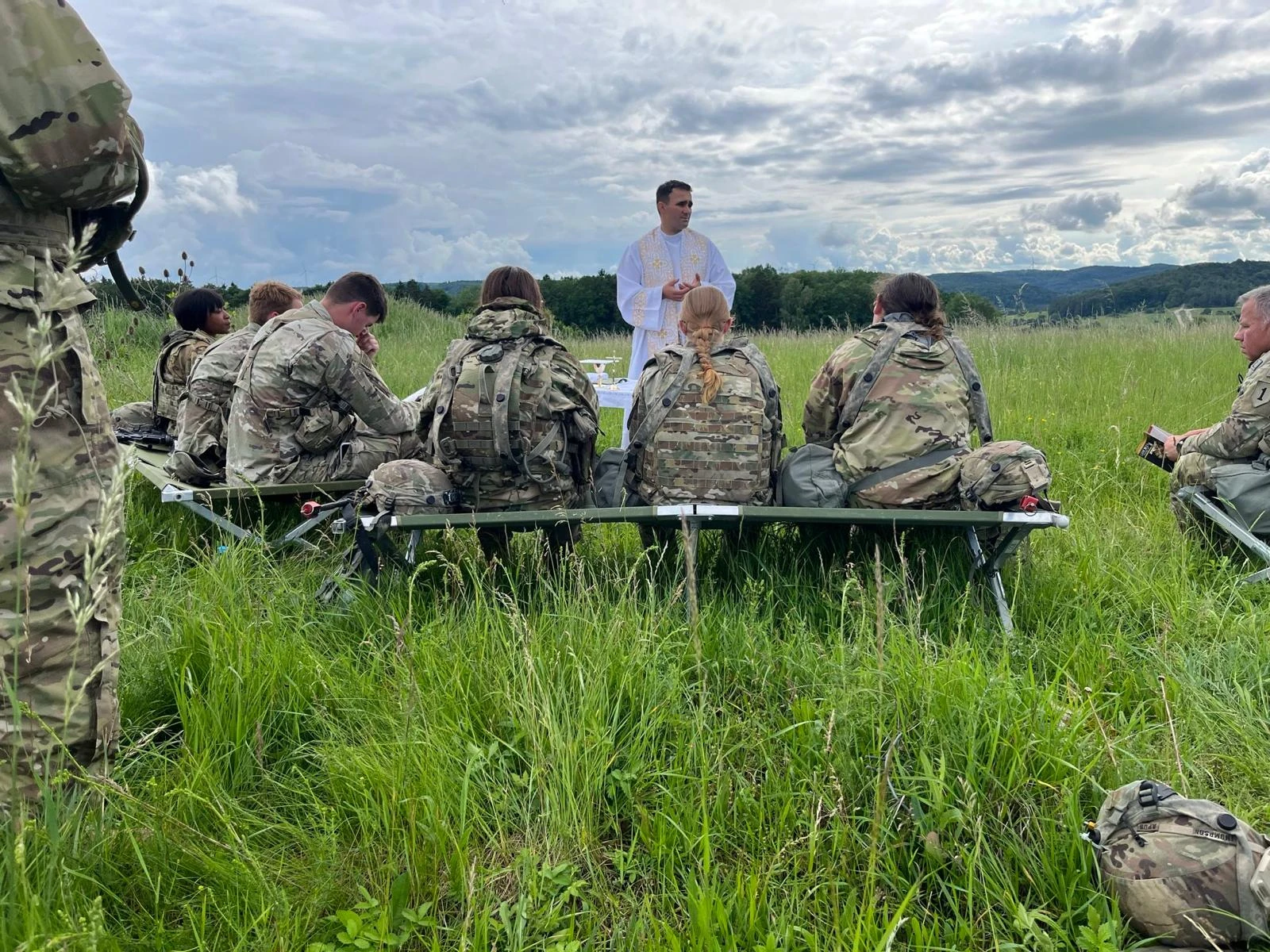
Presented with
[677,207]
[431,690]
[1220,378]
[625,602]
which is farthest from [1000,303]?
[431,690]

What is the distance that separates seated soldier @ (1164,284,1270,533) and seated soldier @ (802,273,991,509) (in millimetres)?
1120

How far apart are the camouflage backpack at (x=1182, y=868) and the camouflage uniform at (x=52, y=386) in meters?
2.30

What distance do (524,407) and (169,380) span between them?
3780 mm

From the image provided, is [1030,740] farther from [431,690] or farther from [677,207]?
[677,207]

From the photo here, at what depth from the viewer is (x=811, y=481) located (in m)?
4.01

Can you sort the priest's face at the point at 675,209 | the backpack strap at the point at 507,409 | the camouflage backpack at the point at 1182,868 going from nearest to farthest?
the camouflage backpack at the point at 1182,868
the backpack strap at the point at 507,409
the priest's face at the point at 675,209

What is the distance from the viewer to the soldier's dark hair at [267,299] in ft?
18.1

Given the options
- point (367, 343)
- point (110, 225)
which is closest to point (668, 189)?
point (367, 343)

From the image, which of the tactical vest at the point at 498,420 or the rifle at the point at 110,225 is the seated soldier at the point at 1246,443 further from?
the rifle at the point at 110,225

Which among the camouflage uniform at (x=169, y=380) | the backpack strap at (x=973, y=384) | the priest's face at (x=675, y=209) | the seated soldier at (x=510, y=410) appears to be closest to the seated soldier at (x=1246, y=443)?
the backpack strap at (x=973, y=384)

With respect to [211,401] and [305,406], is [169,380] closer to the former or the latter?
[211,401]

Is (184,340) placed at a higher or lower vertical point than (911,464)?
higher

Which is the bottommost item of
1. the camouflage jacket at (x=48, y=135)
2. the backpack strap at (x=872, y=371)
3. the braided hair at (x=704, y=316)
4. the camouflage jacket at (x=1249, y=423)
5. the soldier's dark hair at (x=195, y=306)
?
the camouflage jacket at (x=1249, y=423)

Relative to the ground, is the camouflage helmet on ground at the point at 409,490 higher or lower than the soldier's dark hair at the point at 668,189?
lower
